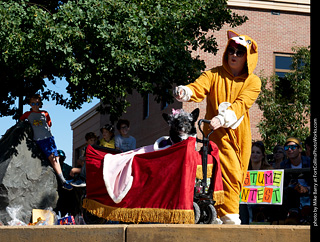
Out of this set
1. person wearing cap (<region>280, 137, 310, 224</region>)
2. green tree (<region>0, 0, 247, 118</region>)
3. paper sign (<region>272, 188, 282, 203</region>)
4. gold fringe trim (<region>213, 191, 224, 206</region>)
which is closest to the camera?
gold fringe trim (<region>213, 191, 224, 206</region>)

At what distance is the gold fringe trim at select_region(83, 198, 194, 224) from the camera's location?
5.68 meters

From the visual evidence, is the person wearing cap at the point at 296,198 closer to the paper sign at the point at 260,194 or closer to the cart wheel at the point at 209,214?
the paper sign at the point at 260,194

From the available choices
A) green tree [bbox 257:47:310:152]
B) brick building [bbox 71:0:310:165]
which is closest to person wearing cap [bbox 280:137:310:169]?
green tree [bbox 257:47:310:152]

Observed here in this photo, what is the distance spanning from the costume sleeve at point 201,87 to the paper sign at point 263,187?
2000mm

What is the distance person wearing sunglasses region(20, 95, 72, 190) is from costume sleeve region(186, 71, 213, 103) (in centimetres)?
374

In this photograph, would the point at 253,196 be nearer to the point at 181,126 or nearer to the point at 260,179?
the point at 260,179

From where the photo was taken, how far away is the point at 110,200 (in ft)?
21.1

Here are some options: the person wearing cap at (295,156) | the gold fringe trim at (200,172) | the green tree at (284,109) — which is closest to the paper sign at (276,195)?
the person wearing cap at (295,156)

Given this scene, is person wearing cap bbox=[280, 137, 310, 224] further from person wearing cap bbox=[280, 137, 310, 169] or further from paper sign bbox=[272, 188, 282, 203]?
person wearing cap bbox=[280, 137, 310, 169]

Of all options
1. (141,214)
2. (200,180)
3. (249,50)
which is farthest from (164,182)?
(249,50)

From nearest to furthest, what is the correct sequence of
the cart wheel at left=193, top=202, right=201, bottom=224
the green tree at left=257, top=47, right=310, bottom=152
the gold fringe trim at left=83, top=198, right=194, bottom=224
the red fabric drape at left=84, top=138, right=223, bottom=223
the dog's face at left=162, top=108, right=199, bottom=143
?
the gold fringe trim at left=83, top=198, right=194, bottom=224 < the red fabric drape at left=84, top=138, right=223, bottom=223 < the cart wheel at left=193, top=202, right=201, bottom=224 < the dog's face at left=162, top=108, right=199, bottom=143 < the green tree at left=257, top=47, right=310, bottom=152

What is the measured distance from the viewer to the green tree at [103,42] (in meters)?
10.3

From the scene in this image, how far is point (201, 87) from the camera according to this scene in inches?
266

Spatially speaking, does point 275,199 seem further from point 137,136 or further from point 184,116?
point 137,136
